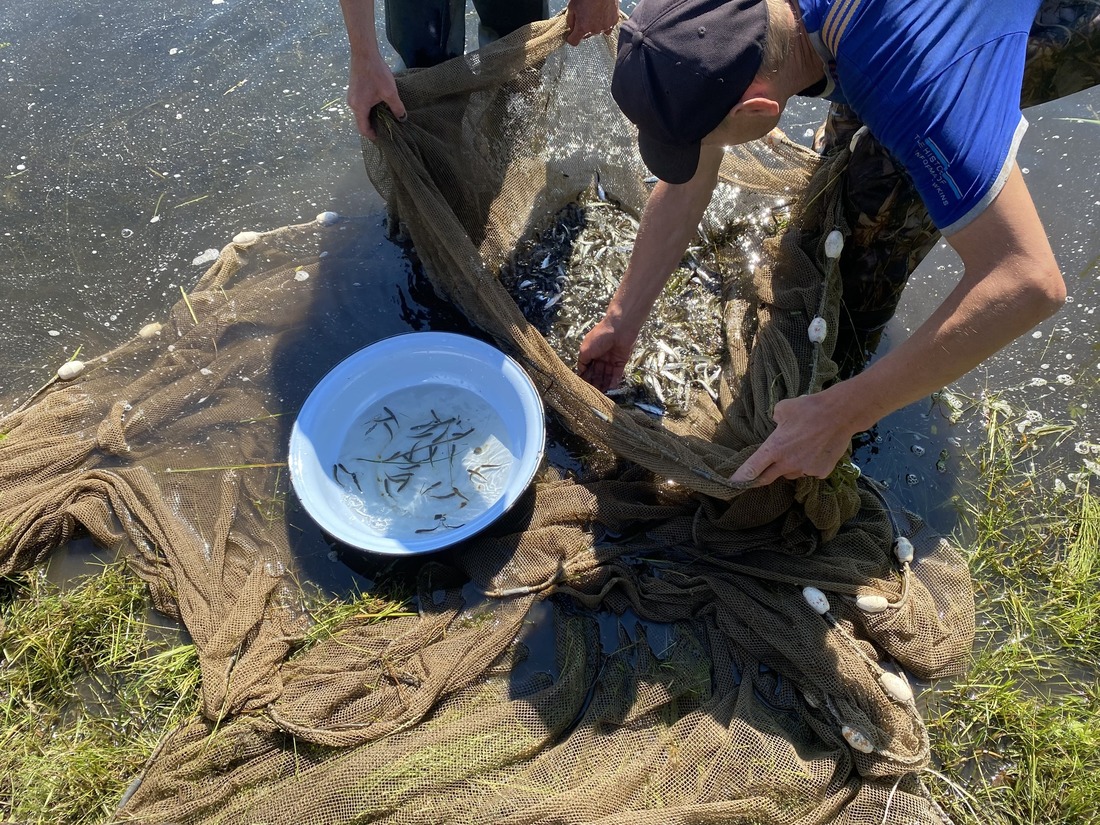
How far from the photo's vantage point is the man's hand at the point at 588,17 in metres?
3.51

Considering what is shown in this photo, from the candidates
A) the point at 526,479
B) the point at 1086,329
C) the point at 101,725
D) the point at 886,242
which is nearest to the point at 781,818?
the point at 526,479

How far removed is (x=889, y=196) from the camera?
297 cm

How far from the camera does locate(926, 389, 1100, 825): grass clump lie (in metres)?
2.63

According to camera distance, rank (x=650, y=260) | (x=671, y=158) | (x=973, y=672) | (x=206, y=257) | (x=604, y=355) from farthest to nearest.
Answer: (x=206, y=257), (x=604, y=355), (x=650, y=260), (x=973, y=672), (x=671, y=158)

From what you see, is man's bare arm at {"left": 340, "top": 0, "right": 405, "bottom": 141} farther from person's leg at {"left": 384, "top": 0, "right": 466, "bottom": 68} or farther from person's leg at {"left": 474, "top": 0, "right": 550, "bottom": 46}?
person's leg at {"left": 474, "top": 0, "right": 550, "bottom": 46}

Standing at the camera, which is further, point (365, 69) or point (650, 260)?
point (650, 260)

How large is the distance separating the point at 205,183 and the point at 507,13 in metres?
1.99

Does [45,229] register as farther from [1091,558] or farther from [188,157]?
[1091,558]

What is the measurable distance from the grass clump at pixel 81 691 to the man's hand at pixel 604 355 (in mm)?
2011

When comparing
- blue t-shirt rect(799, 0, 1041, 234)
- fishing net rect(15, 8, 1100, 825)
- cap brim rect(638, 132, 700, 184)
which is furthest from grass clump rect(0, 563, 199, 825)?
blue t-shirt rect(799, 0, 1041, 234)

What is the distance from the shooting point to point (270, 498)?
331cm

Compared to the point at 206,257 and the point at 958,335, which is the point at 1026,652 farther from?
the point at 206,257

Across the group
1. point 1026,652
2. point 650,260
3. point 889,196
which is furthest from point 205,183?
point 1026,652

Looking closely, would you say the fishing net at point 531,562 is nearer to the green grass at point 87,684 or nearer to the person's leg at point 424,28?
the green grass at point 87,684
